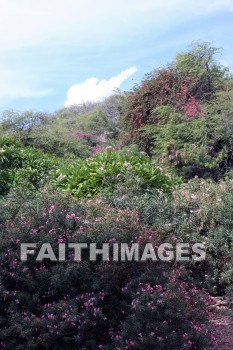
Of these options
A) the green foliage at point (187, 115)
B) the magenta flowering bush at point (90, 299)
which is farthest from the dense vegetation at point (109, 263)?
the green foliage at point (187, 115)

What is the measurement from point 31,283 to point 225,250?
98.2 inches

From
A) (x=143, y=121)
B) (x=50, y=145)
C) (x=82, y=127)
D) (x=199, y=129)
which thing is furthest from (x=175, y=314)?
(x=82, y=127)

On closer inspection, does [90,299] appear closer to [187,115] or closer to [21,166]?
[21,166]

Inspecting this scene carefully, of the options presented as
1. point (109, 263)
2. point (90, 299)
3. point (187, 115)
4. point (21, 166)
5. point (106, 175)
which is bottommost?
point (90, 299)

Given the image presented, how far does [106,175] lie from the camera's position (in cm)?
782

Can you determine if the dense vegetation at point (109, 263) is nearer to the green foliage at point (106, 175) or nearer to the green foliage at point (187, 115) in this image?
the green foliage at point (106, 175)

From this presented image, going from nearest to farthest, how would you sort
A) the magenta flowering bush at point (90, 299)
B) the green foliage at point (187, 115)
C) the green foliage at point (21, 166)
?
the magenta flowering bush at point (90, 299)
the green foliage at point (21, 166)
the green foliage at point (187, 115)

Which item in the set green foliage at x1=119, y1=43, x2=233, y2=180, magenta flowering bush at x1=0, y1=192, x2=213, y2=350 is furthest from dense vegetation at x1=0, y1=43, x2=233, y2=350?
green foliage at x1=119, y1=43, x2=233, y2=180

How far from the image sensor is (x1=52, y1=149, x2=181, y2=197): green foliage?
303 inches

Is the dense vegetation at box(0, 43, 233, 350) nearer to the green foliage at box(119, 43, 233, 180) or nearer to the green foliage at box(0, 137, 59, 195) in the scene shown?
the green foliage at box(0, 137, 59, 195)

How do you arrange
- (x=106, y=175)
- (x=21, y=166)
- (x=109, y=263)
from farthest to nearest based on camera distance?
(x=21, y=166) → (x=106, y=175) → (x=109, y=263)

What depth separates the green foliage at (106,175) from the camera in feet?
25.2

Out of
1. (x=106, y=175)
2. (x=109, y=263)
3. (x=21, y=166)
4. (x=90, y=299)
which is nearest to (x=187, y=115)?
(x=21, y=166)

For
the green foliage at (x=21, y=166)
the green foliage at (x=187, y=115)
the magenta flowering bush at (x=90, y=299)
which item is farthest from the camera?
the green foliage at (x=187, y=115)
